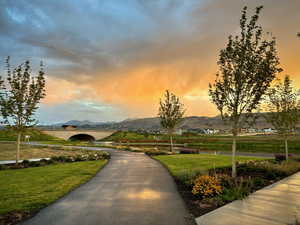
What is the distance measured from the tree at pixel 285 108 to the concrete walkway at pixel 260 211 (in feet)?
39.9

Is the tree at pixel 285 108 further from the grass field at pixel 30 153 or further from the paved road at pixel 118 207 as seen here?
the grass field at pixel 30 153

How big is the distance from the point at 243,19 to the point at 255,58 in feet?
7.24

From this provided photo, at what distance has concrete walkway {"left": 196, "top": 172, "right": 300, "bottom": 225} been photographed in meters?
6.27

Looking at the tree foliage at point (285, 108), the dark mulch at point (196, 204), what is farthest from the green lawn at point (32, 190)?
the tree foliage at point (285, 108)

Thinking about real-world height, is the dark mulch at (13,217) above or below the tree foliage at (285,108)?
below

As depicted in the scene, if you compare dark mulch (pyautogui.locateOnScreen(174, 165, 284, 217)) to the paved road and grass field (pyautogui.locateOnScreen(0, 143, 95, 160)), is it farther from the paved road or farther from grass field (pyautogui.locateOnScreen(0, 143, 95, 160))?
grass field (pyautogui.locateOnScreen(0, 143, 95, 160))

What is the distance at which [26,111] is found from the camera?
18.8 metres

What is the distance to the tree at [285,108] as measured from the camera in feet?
63.8

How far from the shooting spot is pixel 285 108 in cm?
1955

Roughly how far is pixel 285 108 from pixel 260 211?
15693 millimetres

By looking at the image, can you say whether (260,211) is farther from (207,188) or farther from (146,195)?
(146,195)

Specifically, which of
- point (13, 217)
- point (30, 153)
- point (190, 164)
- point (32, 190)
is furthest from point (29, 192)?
point (30, 153)

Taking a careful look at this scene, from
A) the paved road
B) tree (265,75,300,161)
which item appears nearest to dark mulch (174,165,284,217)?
the paved road

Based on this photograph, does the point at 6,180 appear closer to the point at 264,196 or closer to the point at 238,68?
the point at 264,196
